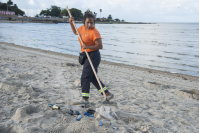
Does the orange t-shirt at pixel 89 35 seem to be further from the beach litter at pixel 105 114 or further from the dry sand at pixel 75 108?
the dry sand at pixel 75 108

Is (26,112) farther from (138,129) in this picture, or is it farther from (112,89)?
(112,89)

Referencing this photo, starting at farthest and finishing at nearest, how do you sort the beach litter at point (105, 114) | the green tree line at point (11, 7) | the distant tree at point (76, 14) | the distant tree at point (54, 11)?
the distant tree at point (76, 14), the distant tree at point (54, 11), the green tree line at point (11, 7), the beach litter at point (105, 114)

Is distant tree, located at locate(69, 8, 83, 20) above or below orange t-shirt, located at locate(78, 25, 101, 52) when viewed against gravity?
above

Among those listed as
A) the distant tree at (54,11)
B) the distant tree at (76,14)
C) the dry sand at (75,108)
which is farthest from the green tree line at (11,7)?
the dry sand at (75,108)

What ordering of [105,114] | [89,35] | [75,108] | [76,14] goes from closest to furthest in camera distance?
1. [105,114]
2. [89,35]
3. [75,108]
4. [76,14]

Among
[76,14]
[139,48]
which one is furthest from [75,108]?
[76,14]

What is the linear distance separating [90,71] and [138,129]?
1.31m

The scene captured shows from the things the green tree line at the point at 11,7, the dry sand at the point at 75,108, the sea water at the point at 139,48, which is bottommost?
the dry sand at the point at 75,108

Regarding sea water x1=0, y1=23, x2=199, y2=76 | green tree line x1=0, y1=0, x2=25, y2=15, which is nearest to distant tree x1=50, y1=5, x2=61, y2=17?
green tree line x1=0, y1=0, x2=25, y2=15

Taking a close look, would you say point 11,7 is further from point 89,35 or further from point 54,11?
point 89,35

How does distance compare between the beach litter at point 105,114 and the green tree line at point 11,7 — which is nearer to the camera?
the beach litter at point 105,114

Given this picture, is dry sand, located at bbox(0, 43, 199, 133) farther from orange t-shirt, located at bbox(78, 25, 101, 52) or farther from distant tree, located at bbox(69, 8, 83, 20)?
distant tree, located at bbox(69, 8, 83, 20)

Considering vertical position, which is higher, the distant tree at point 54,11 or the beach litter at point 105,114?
the distant tree at point 54,11

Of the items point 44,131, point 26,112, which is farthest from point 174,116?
point 26,112
